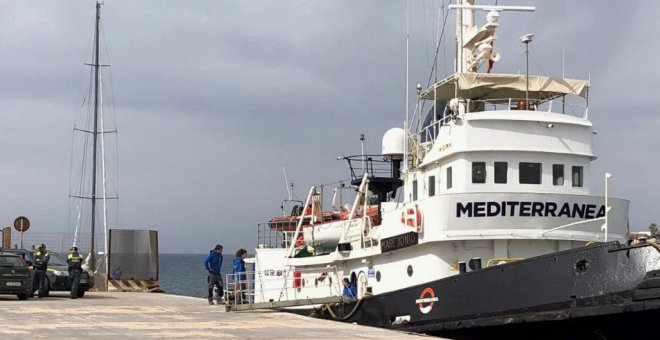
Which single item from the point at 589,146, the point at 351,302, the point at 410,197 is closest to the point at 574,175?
the point at 589,146

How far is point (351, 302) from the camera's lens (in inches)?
732

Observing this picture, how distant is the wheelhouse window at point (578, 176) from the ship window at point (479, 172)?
1690 millimetres

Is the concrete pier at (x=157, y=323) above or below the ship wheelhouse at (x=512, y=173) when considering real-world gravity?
below

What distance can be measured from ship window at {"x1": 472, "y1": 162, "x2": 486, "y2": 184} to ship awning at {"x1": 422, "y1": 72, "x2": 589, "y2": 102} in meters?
1.99

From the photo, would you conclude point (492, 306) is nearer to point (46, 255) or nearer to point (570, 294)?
point (570, 294)

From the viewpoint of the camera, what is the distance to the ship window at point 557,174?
17.1 m

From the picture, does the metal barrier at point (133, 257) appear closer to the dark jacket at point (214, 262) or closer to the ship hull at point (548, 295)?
the dark jacket at point (214, 262)

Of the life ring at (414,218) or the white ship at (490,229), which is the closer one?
the white ship at (490,229)

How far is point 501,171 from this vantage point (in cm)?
1692

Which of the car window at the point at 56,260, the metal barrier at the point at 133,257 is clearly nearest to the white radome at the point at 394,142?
the car window at the point at 56,260

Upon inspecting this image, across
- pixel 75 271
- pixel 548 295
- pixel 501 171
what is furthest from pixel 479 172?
pixel 75 271

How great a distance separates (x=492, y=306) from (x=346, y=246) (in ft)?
19.1

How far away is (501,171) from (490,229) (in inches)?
52.7

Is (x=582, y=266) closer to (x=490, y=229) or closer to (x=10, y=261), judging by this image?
(x=490, y=229)
